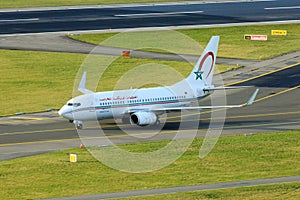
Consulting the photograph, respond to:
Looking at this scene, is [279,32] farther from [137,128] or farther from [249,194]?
[249,194]

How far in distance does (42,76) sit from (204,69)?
98.4 ft

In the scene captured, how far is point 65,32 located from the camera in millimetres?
159625

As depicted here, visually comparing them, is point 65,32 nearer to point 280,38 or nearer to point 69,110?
point 280,38

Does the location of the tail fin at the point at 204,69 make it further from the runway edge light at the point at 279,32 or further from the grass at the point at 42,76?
the runway edge light at the point at 279,32

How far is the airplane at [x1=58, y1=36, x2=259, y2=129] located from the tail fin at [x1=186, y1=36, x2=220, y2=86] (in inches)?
4.8

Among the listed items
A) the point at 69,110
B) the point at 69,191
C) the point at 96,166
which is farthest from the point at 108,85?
the point at 69,191

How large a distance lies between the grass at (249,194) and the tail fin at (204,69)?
100 feet

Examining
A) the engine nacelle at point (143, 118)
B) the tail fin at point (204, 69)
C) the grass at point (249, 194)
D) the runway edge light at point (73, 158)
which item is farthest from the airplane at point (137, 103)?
the grass at point (249, 194)

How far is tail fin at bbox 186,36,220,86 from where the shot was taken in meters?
104

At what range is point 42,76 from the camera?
127 m

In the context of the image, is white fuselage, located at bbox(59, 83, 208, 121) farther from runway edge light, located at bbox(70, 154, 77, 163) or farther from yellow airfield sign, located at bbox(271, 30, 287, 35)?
yellow airfield sign, located at bbox(271, 30, 287, 35)

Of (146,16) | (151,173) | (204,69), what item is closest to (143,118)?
(204,69)

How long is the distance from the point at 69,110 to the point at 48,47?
52.1m

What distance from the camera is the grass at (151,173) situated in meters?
74.9
